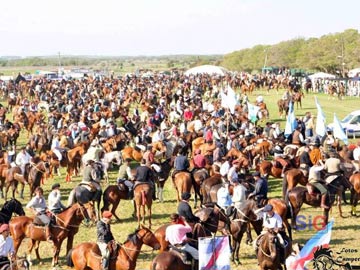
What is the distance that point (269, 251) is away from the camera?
38.3 ft

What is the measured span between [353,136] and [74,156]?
1531cm

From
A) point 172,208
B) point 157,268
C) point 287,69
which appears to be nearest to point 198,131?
point 172,208

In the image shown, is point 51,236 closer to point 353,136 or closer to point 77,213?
point 77,213

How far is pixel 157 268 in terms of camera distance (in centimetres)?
1095

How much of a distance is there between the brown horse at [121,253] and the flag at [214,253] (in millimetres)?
1349

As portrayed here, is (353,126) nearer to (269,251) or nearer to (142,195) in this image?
(142,195)

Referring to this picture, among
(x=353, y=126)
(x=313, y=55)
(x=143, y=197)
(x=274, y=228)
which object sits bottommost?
(x=143, y=197)

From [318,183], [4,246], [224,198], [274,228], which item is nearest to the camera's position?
[4,246]

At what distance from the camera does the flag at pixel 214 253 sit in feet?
34.6

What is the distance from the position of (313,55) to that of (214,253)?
6650 cm

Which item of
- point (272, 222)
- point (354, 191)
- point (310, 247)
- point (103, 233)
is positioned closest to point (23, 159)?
point (103, 233)

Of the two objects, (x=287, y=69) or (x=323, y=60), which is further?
(x=287, y=69)

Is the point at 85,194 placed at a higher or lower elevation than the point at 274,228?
lower

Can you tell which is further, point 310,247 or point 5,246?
point 5,246
